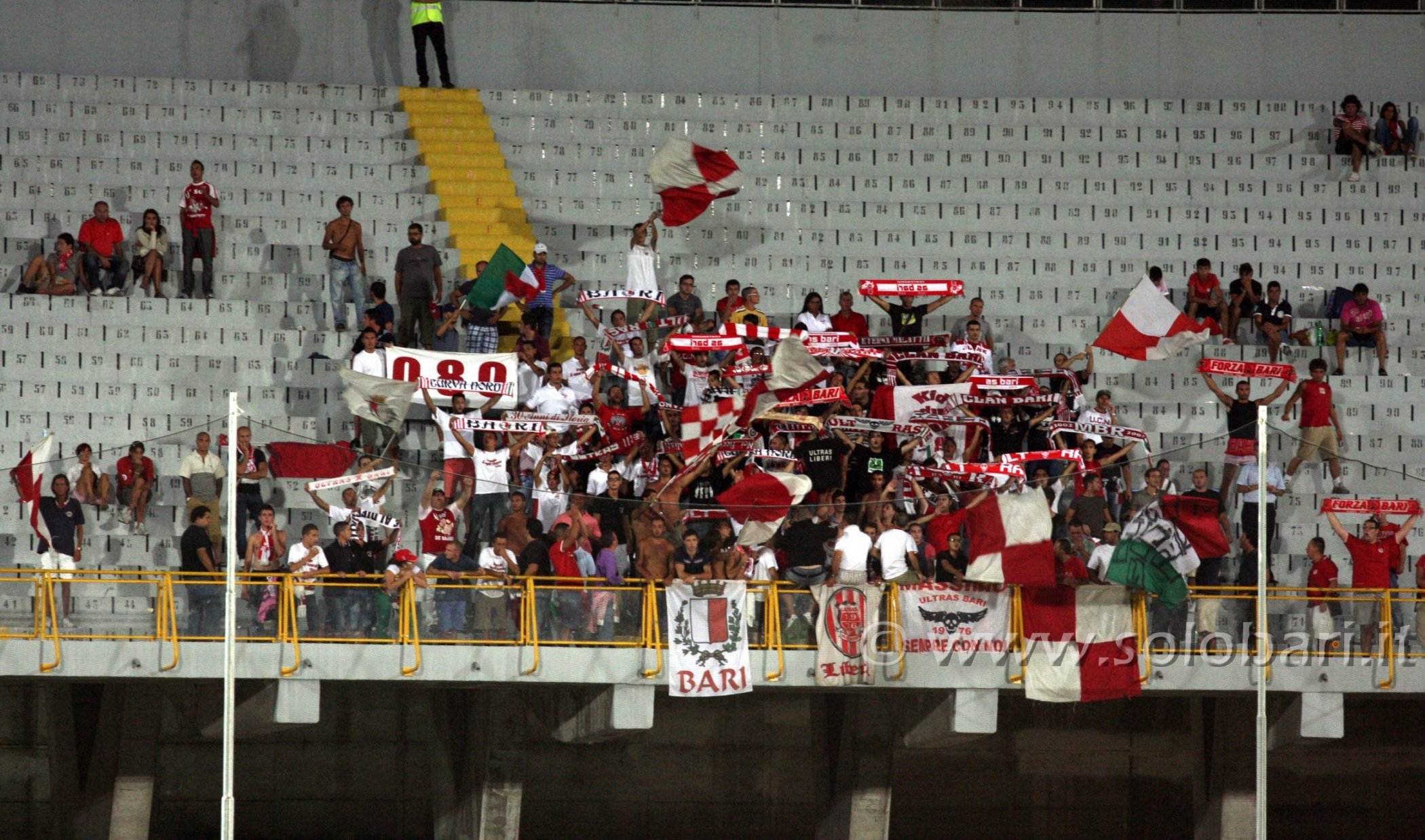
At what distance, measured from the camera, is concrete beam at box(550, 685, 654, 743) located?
63.0ft

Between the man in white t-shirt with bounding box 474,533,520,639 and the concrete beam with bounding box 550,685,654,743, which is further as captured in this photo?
the concrete beam with bounding box 550,685,654,743

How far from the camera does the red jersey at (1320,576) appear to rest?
18500mm

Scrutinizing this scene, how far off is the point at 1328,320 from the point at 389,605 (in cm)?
1293

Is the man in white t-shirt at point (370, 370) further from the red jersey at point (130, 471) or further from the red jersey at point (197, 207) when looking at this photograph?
the red jersey at point (130, 471)

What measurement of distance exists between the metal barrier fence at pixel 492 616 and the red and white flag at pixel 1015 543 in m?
0.28

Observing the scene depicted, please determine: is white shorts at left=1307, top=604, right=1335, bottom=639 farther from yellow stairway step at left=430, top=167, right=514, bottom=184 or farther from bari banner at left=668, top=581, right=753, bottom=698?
yellow stairway step at left=430, top=167, right=514, bottom=184

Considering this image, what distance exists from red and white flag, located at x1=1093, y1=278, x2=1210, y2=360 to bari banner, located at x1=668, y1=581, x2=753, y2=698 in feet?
22.4

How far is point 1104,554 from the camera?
1880cm

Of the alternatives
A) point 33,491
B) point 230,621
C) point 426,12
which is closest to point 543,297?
point 426,12

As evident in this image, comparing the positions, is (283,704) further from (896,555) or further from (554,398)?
(896,555)

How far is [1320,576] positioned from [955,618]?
9.71 ft

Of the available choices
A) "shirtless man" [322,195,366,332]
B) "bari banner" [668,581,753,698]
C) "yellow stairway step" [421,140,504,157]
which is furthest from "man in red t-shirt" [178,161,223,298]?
"bari banner" [668,581,753,698]

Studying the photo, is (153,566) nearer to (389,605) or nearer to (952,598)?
(389,605)

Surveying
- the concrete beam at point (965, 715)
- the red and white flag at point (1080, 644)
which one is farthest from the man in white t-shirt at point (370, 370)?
the red and white flag at point (1080, 644)
